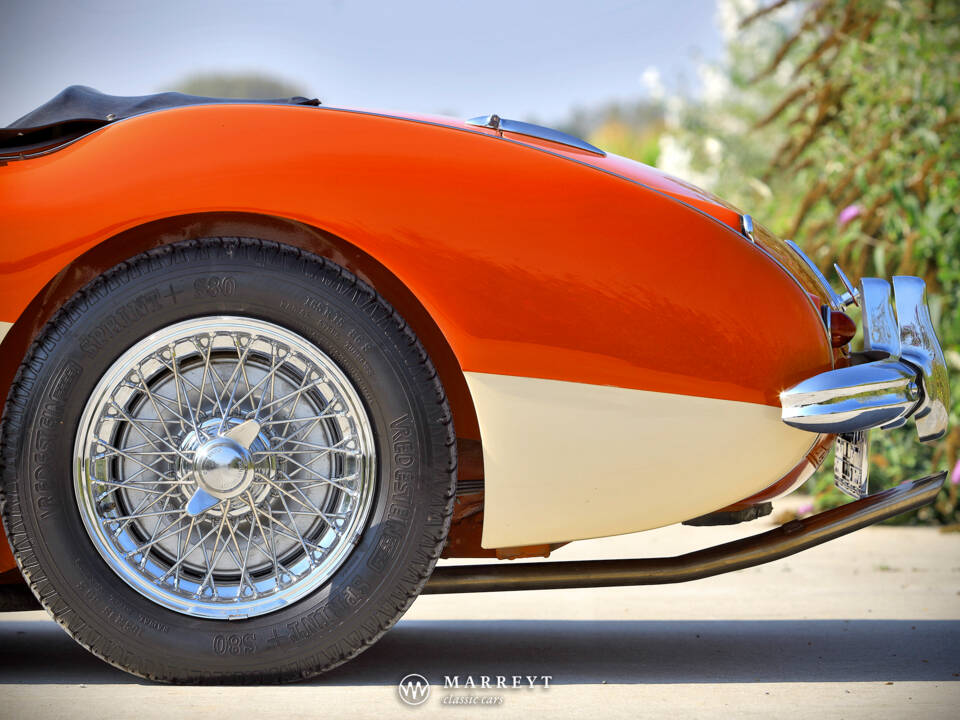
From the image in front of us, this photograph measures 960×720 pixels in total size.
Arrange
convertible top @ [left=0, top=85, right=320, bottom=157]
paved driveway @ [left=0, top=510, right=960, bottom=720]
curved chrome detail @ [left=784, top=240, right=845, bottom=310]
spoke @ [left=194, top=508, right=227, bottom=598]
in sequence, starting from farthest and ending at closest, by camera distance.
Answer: curved chrome detail @ [left=784, top=240, right=845, bottom=310], convertible top @ [left=0, top=85, right=320, bottom=157], spoke @ [left=194, top=508, right=227, bottom=598], paved driveway @ [left=0, top=510, right=960, bottom=720]

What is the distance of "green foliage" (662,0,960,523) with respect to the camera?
4.78 m

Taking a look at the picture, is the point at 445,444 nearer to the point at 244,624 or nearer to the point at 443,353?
the point at 443,353

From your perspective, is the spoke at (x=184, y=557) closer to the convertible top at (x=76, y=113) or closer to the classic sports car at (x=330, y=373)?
the classic sports car at (x=330, y=373)

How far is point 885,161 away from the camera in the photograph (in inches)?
204

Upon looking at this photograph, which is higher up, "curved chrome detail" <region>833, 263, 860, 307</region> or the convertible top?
"curved chrome detail" <region>833, 263, 860, 307</region>

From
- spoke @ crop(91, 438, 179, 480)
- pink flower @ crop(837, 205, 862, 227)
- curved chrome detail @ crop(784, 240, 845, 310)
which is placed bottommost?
spoke @ crop(91, 438, 179, 480)

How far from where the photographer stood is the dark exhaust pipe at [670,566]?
224 cm

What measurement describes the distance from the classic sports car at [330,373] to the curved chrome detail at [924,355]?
A: 12cm

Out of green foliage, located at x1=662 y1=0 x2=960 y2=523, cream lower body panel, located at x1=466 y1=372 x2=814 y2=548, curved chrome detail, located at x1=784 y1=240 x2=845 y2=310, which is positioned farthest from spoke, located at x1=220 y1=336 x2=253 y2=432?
green foliage, located at x1=662 y1=0 x2=960 y2=523

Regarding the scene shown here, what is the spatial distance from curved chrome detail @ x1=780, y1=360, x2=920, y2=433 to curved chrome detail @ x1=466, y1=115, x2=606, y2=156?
0.77 m

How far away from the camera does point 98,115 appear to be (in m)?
2.29

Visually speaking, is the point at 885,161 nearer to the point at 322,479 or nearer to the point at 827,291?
the point at 827,291

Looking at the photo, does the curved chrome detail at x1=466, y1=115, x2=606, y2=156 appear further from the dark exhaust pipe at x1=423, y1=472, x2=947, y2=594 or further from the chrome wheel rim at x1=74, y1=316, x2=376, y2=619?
the dark exhaust pipe at x1=423, y1=472, x2=947, y2=594

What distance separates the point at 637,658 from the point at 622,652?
0.08 m
